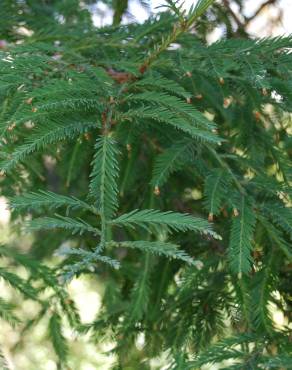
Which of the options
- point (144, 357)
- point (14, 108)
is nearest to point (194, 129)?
point (14, 108)

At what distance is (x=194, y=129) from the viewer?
1203 mm

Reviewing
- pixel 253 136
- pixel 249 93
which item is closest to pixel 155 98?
pixel 249 93

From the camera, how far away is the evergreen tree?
123 centimetres

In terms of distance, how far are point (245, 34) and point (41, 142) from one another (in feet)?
4.78

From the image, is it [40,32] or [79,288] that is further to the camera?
[79,288]

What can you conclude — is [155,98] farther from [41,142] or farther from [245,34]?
[245,34]

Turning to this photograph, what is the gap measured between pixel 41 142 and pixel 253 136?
928 millimetres

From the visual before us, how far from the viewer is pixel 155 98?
4.17ft

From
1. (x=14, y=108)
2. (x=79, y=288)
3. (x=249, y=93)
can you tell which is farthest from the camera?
(x=79, y=288)

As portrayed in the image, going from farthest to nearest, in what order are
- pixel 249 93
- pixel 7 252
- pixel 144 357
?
pixel 144 357 < pixel 249 93 < pixel 7 252

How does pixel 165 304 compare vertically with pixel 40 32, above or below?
below

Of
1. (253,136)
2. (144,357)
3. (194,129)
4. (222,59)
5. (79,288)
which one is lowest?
(79,288)

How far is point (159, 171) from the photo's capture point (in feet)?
5.04

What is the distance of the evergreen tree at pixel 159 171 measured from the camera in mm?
1228
